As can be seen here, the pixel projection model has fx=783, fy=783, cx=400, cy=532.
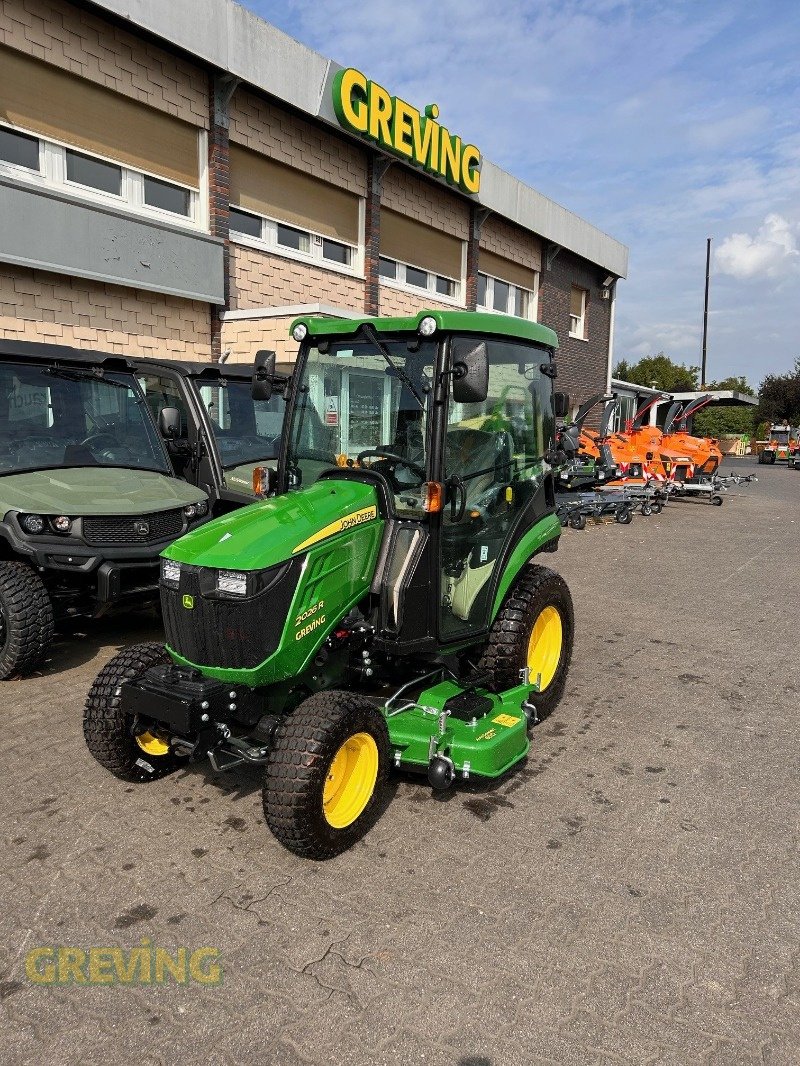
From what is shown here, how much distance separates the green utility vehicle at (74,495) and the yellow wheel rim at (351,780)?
260cm

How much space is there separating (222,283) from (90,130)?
2.50 meters

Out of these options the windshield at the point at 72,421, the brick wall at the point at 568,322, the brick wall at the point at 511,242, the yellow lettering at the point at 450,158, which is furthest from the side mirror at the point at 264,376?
the brick wall at the point at 568,322

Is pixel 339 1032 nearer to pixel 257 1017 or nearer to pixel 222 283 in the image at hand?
pixel 257 1017

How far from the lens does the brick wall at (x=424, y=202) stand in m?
14.8

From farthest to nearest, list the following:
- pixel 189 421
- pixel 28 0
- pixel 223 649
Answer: pixel 28 0
pixel 189 421
pixel 223 649

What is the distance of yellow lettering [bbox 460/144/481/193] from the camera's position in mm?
15680

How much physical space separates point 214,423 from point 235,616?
4413 millimetres

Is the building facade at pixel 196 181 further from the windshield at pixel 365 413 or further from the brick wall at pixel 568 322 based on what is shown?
the windshield at pixel 365 413

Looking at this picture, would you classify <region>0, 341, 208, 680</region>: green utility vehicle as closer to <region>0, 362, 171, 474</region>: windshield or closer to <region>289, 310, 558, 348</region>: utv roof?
<region>0, 362, 171, 474</region>: windshield

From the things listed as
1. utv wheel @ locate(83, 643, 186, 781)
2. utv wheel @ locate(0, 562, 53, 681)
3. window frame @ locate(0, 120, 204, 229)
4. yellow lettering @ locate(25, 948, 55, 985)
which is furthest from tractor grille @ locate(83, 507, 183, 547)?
window frame @ locate(0, 120, 204, 229)

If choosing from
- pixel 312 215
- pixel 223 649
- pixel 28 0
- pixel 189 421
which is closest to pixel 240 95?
pixel 312 215

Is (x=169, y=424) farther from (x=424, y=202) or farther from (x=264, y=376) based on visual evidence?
(x=424, y=202)

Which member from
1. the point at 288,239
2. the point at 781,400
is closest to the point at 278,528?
the point at 288,239

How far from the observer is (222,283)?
37.4 feet
